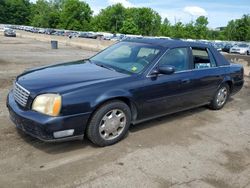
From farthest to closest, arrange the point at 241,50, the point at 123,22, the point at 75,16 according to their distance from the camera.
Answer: the point at 75,16 → the point at 123,22 → the point at 241,50

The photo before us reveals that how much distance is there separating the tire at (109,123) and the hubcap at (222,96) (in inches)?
112

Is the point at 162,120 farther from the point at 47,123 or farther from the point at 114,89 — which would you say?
the point at 47,123

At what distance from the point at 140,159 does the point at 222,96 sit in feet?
11.2

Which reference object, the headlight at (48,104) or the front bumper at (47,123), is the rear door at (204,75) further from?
the headlight at (48,104)

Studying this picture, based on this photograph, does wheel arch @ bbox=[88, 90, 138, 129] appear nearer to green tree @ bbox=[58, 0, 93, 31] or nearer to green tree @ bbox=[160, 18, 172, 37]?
green tree @ bbox=[58, 0, 93, 31]

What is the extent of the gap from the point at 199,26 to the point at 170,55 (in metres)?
118

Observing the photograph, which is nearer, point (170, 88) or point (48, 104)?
point (48, 104)

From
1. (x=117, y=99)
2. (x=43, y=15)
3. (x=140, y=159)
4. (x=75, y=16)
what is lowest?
(x=140, y=159)

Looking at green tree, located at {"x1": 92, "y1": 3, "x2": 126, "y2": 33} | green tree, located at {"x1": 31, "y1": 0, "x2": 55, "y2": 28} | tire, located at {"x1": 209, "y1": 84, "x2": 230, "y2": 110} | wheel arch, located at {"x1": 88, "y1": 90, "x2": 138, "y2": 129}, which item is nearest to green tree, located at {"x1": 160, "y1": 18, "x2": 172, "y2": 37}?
green tree, located at {"x1": 92, "y1": 3, "x2": 126, "y2": 33}

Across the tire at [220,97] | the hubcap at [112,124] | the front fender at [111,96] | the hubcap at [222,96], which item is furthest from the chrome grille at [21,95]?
the hubcap at [222,96]

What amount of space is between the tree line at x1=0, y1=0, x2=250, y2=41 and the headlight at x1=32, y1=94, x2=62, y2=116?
104296mm

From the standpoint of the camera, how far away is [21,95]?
4.23 metres

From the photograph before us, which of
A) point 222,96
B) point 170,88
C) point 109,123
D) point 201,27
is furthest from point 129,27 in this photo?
point 109,123

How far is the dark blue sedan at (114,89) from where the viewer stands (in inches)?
156
